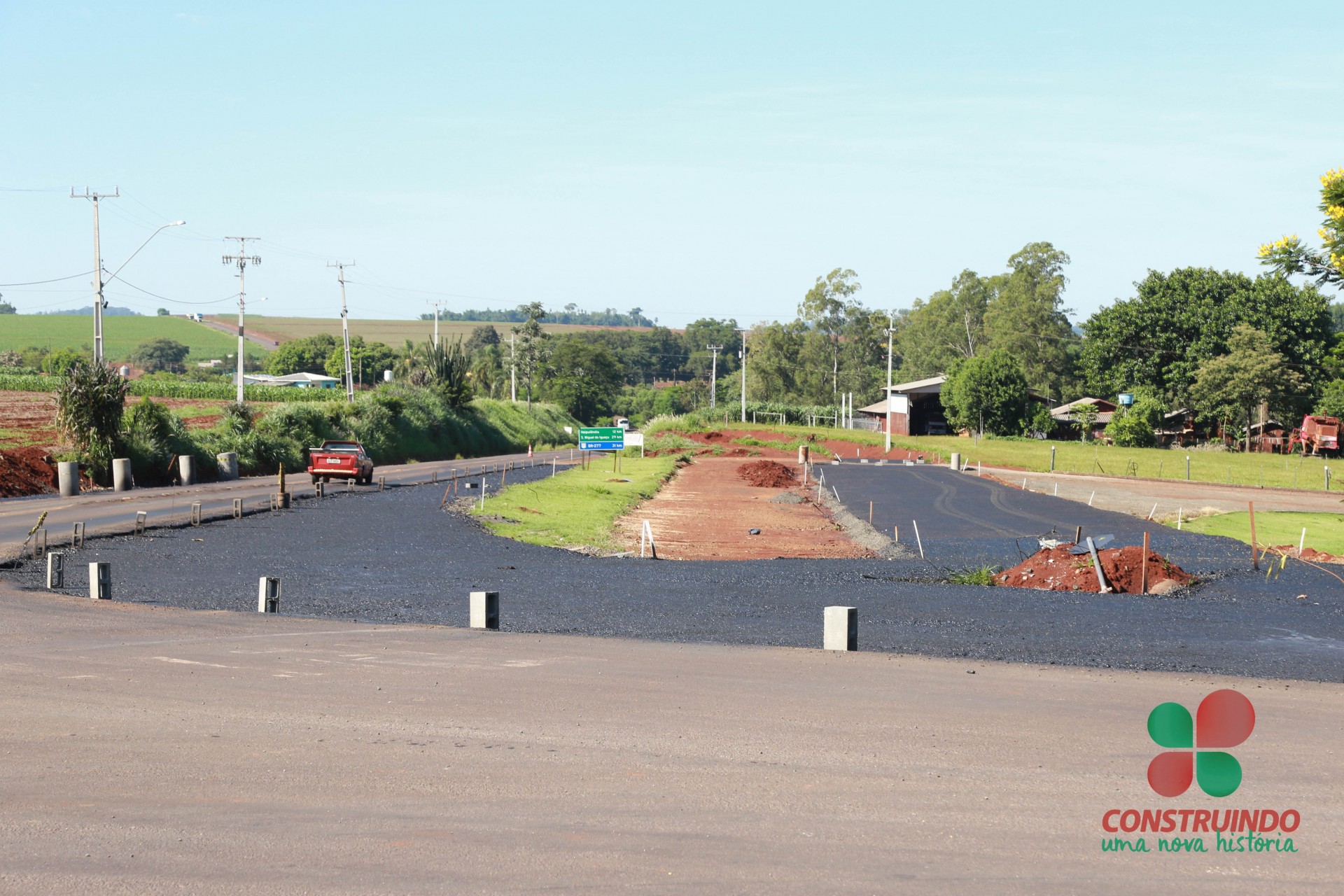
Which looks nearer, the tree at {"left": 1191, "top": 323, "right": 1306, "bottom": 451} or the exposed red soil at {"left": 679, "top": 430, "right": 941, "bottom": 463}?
the exposed red soil at {"left": 679, "top": 430, "right": 941, "bottom": 463}

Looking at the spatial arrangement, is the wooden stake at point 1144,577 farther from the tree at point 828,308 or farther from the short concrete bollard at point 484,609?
the tree at point 828,308

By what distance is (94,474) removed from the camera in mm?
41969

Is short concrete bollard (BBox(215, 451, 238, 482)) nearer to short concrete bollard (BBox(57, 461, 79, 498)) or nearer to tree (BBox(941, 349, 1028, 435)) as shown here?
short concrete bollard (BBox(57, 461, 79, 498))

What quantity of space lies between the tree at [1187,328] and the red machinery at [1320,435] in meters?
8.02

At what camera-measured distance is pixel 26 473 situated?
129 feet

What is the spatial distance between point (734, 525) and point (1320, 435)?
62.4 meters

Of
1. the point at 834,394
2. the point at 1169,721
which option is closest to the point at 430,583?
the point at 1169,721

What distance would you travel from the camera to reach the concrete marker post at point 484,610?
16.0 meters

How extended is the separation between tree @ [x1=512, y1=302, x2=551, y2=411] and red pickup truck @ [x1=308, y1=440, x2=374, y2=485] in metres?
86.7

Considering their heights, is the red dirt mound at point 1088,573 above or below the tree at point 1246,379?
below

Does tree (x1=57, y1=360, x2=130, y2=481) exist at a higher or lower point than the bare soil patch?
higher

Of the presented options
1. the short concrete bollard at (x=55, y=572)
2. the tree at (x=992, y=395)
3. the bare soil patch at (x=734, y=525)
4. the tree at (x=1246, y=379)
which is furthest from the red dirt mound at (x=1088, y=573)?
the tree at (x=992, y=395)

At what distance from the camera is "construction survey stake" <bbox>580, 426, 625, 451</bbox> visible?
188 feet

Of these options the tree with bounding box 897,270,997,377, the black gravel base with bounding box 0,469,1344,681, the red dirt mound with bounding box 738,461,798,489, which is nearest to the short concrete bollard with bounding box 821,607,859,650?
the black gravel base with bounding box 0,469,1344,681
